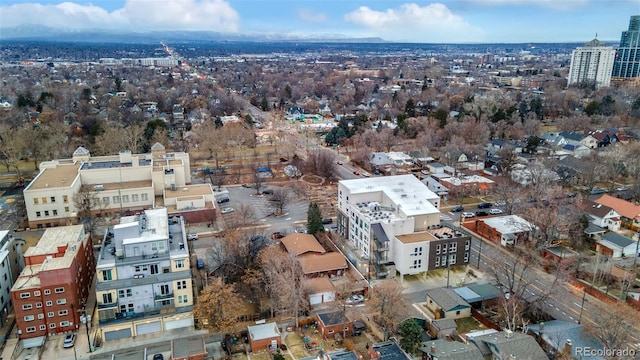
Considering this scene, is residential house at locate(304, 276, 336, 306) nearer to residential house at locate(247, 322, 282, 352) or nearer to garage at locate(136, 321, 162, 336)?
residential house at locate(247, 322, 282, 352)

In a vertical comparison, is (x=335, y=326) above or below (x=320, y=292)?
below

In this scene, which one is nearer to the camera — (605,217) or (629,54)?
(605,217)

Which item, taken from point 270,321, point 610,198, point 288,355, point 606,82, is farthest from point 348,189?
point 606,82

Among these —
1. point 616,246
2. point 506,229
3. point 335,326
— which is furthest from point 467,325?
point 616,246

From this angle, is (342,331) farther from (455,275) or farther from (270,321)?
(455,275)

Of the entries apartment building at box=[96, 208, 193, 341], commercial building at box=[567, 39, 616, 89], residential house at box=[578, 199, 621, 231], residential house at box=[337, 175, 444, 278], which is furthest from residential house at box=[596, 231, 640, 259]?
commercial building at box=[567, 39, 616, 89]

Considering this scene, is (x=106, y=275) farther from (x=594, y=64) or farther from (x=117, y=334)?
(x=594, y=64)
